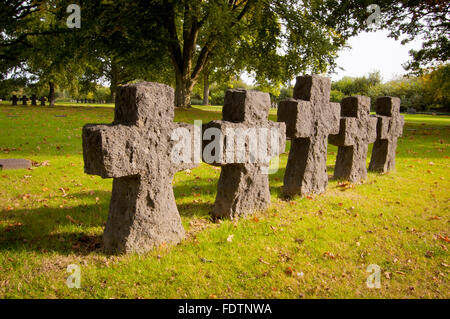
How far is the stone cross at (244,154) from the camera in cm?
485

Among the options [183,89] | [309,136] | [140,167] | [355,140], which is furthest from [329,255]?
[183,89]

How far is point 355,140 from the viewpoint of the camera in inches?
300

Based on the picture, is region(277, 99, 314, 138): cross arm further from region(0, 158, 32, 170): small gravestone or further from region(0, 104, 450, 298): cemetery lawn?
region(0, 158, 32, 170): small gravestone

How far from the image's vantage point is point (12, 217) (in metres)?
4.95

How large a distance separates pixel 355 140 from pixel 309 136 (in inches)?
77.9

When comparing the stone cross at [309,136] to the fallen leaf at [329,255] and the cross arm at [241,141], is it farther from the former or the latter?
the fallen leaf at [329,255]

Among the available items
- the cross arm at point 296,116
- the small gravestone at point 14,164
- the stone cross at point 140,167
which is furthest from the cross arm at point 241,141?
the small gravestone at point 14,164

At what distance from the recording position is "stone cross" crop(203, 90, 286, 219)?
485cm

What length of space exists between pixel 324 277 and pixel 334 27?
18943 millimetres

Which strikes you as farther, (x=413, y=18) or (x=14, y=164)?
(x=413, y=18)

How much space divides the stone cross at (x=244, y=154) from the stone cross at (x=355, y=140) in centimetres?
278

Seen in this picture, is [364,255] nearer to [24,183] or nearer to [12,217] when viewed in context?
[12,217]

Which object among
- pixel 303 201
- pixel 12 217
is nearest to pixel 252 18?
pixel 303 201

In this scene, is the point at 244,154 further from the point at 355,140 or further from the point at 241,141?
the point at 355,140
